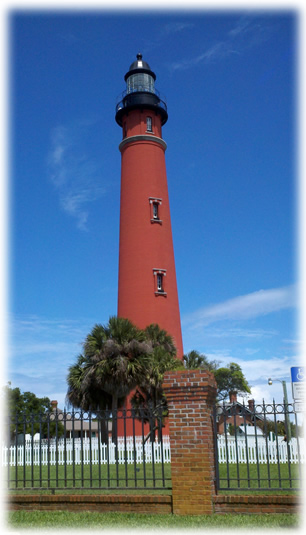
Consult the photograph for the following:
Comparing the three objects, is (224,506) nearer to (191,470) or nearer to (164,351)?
(191,470)

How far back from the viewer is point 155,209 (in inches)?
1302

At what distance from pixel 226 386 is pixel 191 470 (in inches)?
2568

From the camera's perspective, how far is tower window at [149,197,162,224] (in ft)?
107

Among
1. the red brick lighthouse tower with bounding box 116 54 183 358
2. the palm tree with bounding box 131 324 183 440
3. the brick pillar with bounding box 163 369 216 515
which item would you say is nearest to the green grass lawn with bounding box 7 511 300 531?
the brick pillar with bounding box 163 369 216 515

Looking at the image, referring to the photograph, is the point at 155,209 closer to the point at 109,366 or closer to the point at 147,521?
the point at 109,366

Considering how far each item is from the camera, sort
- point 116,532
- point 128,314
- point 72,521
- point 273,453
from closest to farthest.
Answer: point 116,532 → point 72,521 → point 273,453 → point 128,314

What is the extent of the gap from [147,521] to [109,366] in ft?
52.8

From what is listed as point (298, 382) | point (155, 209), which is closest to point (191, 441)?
point (298, 382)

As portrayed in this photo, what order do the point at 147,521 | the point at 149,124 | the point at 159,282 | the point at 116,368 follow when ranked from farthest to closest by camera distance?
the point at 149,124, the point at 159,282, the point at 116,368, the point at 147,521

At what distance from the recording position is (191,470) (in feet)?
30.0

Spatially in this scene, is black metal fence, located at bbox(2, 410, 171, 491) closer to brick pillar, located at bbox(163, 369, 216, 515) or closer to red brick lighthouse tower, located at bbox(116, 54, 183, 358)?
brick pillar, located at bbox(163, 369, 216, 515)

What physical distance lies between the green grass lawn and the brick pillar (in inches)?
11.6

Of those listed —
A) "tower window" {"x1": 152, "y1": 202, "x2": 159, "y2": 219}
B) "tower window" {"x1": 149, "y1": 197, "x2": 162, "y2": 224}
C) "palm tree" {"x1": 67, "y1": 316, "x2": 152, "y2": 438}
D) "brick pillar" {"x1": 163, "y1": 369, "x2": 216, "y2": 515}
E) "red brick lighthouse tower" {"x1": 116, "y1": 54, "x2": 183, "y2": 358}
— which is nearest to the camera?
"brick pillar" {"x1": 163, "y1": 369, "x2": 216, "y2": 515}

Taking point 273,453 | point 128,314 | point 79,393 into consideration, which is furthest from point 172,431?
point 128,314
